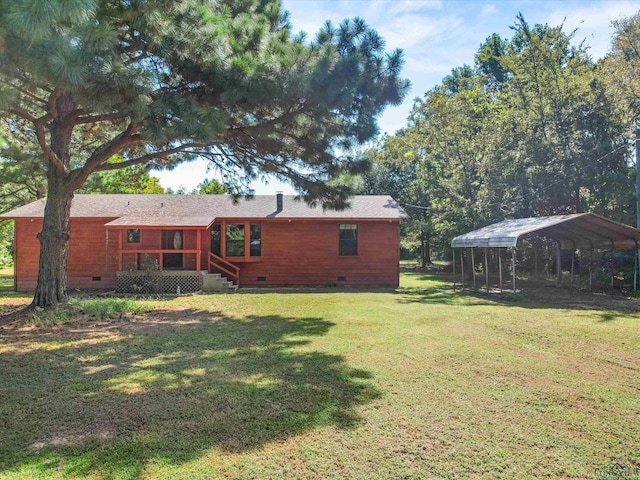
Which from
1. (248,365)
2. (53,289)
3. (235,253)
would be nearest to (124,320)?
(53,289)

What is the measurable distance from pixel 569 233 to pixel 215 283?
1255cm

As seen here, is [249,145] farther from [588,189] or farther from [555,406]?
[588,189]

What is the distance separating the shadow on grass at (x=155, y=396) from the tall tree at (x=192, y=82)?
10.6 ft

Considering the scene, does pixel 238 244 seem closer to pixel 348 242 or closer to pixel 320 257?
pixel 320 257

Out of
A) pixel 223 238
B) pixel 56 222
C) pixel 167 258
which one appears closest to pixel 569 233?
pixel 223 238

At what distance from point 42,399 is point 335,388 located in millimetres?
2822

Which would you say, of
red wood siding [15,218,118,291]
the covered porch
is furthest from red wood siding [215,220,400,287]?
red wood siding [15,218,118,291]

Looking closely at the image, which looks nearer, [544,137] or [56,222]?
[56,222]

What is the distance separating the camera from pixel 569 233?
553 inches

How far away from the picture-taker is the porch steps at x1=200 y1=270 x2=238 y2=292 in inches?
552

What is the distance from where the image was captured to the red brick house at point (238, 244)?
48.1ft

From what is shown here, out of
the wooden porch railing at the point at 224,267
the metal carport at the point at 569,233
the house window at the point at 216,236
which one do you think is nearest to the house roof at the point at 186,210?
the house window at the point at 216,236

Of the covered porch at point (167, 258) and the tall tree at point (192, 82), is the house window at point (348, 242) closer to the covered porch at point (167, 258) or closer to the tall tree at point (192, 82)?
the covered porch at point (167, 258)

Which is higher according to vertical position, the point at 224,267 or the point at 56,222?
the point at 56,222
